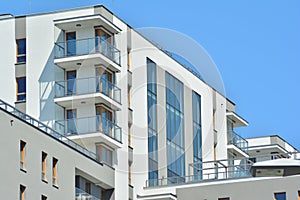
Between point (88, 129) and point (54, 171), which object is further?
point (88, 129)

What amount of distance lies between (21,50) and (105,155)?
7649mm

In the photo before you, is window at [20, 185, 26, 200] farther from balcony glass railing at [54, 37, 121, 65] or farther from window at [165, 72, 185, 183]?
window at [165, 72, 185, 183]

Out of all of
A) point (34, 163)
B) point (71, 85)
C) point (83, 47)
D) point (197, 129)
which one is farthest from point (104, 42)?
point (197, 129)

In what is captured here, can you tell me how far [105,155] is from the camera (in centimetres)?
6234

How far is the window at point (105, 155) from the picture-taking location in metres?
61.9

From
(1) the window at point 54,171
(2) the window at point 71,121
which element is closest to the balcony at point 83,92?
(2) the window at point 71,121

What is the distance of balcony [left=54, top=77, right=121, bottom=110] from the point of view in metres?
61.4

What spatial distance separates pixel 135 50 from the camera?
66000 mm

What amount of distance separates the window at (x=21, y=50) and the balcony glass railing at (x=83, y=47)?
203 centimetres

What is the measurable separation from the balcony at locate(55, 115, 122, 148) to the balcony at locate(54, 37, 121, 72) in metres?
3.08

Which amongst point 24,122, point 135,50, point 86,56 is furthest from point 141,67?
point 24,122

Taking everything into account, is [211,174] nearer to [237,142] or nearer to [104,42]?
[104,42]

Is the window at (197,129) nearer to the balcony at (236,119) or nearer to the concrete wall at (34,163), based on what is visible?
the balcony at (236,119)

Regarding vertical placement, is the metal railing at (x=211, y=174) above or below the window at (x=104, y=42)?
below
